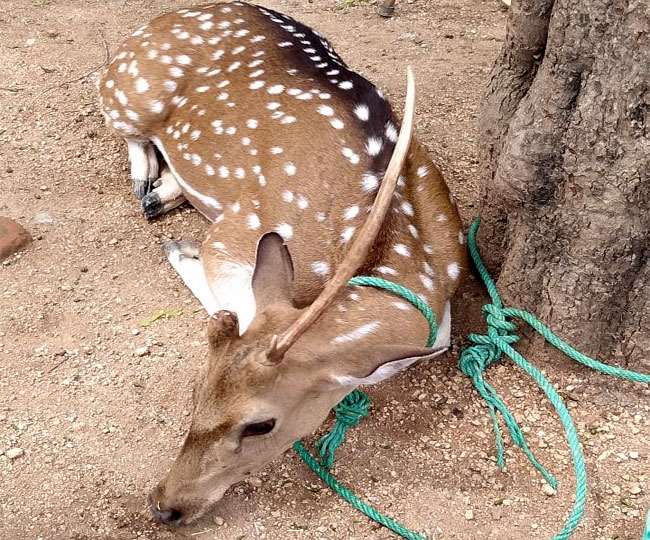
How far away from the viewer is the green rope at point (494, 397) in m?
2.82

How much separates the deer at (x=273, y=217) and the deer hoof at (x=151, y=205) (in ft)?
0.03

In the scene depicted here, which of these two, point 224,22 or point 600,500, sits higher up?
point 224,22

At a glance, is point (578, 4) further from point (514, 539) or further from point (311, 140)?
point (514, 539)

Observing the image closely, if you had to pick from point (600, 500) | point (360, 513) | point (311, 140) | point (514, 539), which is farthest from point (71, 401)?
point (600, 500)

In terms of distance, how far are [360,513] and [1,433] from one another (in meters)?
1.39

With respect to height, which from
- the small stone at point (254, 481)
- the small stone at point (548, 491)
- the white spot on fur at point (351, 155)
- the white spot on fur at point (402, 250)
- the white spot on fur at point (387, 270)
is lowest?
the small stone at point (254, 481)

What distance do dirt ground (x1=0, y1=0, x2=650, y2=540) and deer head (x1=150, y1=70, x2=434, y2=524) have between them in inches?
10.7

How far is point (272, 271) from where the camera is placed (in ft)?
8.88

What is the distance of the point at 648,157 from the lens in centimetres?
264

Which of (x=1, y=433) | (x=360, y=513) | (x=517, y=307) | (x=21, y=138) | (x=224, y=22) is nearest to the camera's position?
(x=360, y=513)

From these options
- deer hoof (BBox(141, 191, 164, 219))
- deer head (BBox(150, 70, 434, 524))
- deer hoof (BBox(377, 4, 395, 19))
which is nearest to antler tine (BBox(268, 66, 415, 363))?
deer head (BBox(150, 70, 434, 524))

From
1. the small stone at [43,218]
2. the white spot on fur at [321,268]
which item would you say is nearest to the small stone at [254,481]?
the white spot on fur at [321,268]

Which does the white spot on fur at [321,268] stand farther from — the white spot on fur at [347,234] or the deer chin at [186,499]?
the deer chin at [186,499]

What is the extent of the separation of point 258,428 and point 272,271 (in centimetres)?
52
